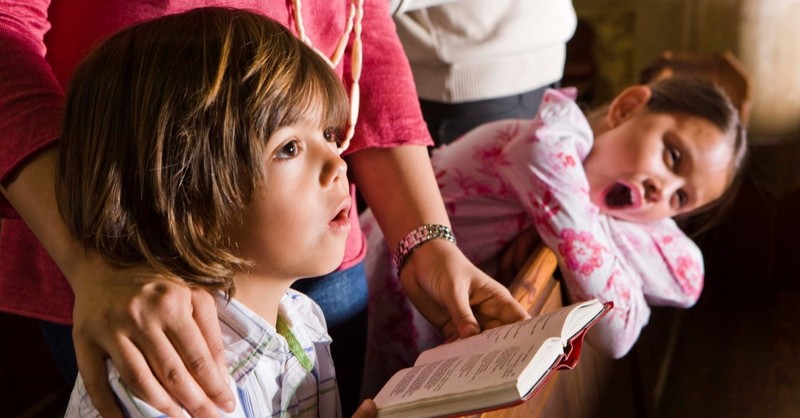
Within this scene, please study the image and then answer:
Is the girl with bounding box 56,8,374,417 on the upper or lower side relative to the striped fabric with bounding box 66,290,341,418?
upper

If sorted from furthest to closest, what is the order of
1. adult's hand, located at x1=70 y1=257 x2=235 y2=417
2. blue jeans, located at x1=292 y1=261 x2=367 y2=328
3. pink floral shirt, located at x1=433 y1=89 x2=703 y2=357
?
1. pink floral shirt, located at x1=433 y1=89 x2=703 y2=357
2. blue jeans, located at x1=292 y1=261 x2=367 y2=328
3. adult's hand, located at x1=70 y1=257 x2=235 y2=417

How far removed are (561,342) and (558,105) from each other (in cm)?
109

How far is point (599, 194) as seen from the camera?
6.34ft

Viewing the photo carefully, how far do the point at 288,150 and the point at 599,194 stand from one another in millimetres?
1143

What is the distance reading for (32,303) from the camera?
1.06 m

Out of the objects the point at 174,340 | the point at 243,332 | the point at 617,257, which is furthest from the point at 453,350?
the point at 617,257

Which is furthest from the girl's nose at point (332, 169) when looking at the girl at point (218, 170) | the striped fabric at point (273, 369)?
the striped fabric at point (273, 369)

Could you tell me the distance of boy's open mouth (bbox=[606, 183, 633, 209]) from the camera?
1943 millimetres

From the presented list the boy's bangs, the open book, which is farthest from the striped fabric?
the boy's bangs

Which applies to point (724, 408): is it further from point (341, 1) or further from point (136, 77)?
point (136, 77)

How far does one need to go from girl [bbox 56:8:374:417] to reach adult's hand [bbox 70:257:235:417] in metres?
0.02

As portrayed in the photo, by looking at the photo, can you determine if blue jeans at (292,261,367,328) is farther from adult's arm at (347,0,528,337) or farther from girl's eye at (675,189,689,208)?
girl's eye at (675,189,689,208)

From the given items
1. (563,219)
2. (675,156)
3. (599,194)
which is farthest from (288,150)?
(675,156)

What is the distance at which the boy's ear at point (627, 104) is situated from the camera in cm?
204
